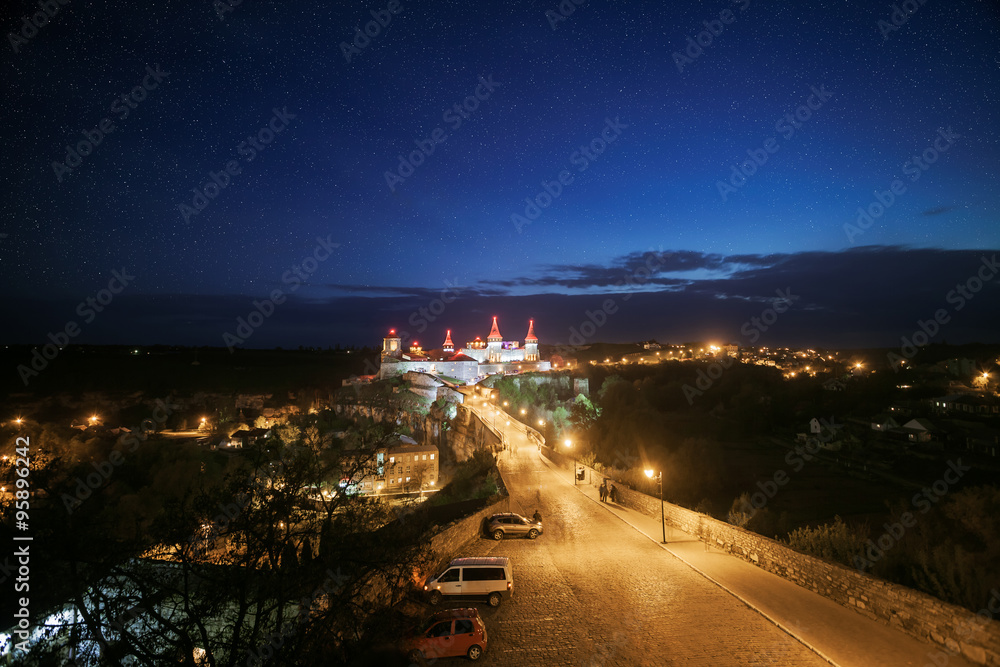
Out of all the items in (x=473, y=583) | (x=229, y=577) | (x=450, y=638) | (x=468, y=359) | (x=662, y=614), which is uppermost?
(x=468, y=359)

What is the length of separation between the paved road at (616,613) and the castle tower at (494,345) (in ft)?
195

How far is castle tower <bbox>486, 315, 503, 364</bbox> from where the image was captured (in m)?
74.6

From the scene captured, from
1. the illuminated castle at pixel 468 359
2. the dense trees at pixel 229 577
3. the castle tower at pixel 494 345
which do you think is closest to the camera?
the dense trees at pixel 229 577

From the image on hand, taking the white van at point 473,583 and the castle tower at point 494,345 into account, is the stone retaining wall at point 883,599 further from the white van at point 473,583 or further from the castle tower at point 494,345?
the castle tower at point 494,345

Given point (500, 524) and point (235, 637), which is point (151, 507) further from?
point (235, 637)

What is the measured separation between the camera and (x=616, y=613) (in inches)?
324

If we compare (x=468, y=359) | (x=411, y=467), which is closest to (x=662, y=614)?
(x=411, y=467)

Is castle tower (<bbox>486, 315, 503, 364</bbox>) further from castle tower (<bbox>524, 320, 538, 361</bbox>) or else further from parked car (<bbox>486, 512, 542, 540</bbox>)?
parked car (<bbox>486, 512, 542, 540</bbox>)

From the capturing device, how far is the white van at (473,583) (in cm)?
857

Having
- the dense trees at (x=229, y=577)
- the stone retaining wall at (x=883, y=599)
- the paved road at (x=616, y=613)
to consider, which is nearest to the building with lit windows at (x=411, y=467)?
the paved road at (x=616, y=613)

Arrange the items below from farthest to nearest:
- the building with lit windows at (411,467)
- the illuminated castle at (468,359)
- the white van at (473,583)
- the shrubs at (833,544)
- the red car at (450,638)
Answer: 1. the illuminated castle at (468,359)
2. the building with lit windows at (411,467)
3. the shrubs at (833,544)
4. the white van at (473,583)
5. the red car at (450,638)

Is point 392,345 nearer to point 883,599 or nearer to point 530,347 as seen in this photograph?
point 530,347

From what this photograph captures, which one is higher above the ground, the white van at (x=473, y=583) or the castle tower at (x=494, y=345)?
the castle tower at (x=494, y=345)

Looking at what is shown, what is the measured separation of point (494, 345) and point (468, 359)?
34.0 feet
